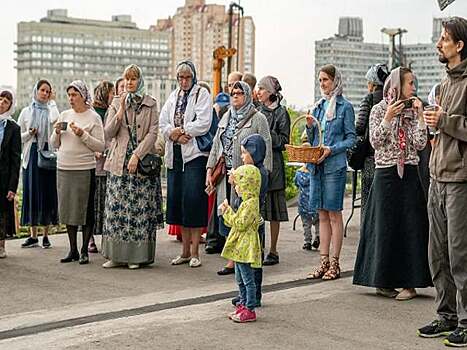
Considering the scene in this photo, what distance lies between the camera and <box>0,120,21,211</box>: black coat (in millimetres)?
9039

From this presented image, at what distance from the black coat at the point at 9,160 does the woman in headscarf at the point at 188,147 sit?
5.07ft

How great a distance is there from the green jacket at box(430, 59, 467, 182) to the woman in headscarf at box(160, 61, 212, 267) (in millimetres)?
3233

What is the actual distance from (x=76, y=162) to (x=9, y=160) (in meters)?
0.73

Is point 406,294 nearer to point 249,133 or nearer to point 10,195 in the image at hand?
point 249,133

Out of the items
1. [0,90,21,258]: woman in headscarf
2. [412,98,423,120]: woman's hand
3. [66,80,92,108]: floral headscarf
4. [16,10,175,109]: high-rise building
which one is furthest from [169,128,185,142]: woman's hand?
[16,10,175,109]: high-rise building

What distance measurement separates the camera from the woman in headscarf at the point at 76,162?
29.1 ft

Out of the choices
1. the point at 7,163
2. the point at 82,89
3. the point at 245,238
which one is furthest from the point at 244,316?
the point at 7,163

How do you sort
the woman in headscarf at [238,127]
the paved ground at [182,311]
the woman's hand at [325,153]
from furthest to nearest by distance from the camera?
the woman's hand at [325,153]
the woman in headscarf at [238,127]
the paved ground at [182,311]

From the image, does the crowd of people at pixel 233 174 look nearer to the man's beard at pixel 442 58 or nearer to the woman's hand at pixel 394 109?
the woman's hand at pixel 394 109

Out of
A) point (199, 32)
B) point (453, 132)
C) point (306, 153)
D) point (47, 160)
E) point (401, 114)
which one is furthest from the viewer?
point (199, 32)

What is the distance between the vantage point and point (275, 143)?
28.8ft

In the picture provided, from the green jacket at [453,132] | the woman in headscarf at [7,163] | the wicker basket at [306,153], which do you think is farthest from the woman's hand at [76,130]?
the green jacket at [453,132]

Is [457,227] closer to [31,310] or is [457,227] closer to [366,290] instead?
[366,290]

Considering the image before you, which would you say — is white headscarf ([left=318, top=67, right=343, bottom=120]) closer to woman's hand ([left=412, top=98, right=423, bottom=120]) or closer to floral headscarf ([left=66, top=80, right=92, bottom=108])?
woman's hand ([left=412, top=98, right=423, bottom=120])
